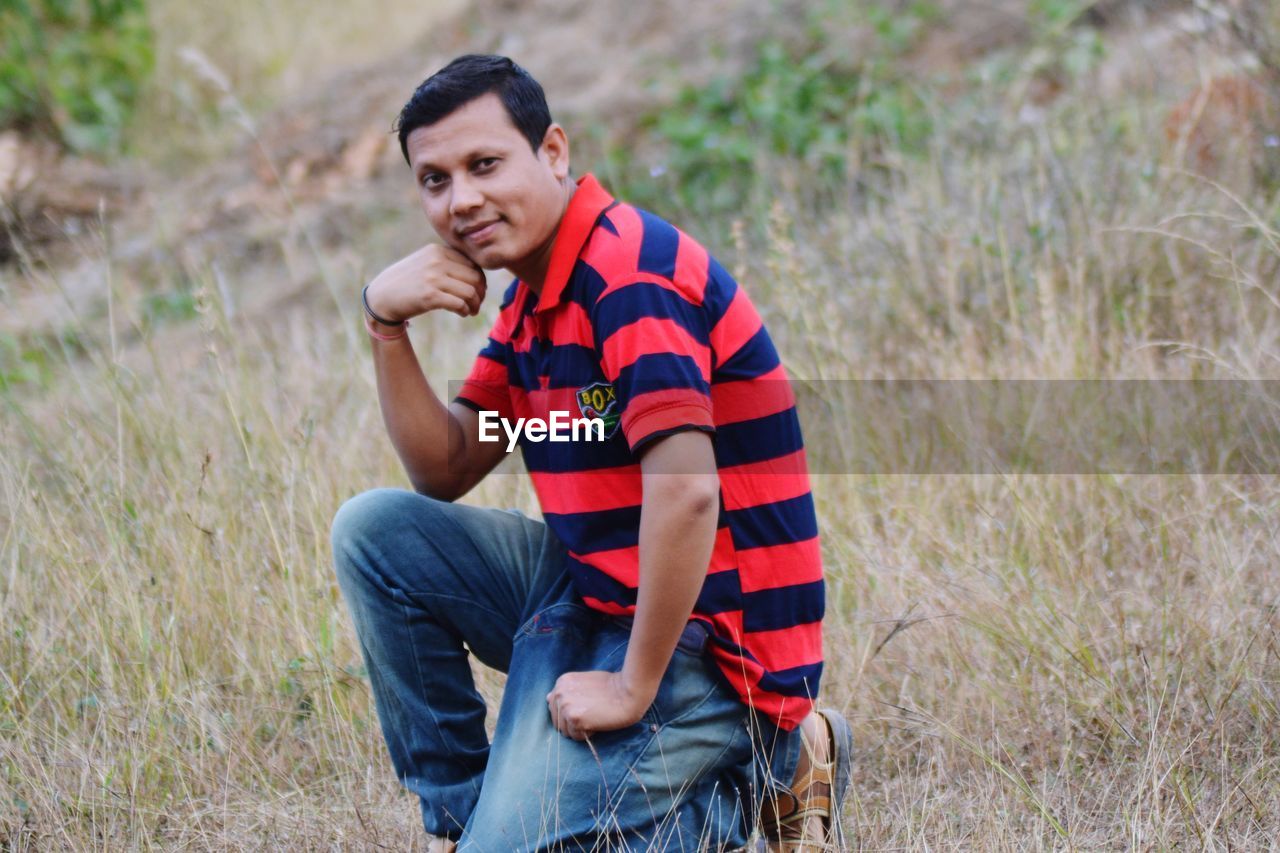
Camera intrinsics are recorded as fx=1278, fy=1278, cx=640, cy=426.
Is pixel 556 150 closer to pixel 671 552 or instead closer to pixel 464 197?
pixel 464 197

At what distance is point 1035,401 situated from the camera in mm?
3305

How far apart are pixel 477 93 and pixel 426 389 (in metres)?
0.53

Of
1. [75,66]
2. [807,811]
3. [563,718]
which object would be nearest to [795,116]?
[807,811]

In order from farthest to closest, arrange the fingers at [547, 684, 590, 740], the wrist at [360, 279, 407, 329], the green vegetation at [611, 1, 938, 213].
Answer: the green vegetation at [611, 1, 938, 213] < the wrist at [360, 279, 407, 329] < the fingers at [547, 684, 590, 740]

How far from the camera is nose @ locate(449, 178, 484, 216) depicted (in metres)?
2.02

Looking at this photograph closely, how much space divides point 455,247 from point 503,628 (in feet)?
2.20

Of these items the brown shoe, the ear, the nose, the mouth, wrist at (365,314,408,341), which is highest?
the ear

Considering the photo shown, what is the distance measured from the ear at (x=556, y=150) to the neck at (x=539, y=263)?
0.10ft

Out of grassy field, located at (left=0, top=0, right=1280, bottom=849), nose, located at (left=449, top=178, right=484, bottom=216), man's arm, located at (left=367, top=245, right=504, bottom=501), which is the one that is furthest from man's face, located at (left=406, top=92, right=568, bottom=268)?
grassy field, located at (left=0, top=0, right=1280, bottom=849)

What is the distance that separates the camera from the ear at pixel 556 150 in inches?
83.9

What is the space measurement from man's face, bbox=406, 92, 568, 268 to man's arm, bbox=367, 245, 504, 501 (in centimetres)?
10

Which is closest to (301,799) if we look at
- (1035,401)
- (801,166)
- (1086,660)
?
(1086,660)

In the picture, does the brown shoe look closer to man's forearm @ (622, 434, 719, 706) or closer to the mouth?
man's forearm @ (622, 434, 719, 706)

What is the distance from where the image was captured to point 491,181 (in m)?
2.03
